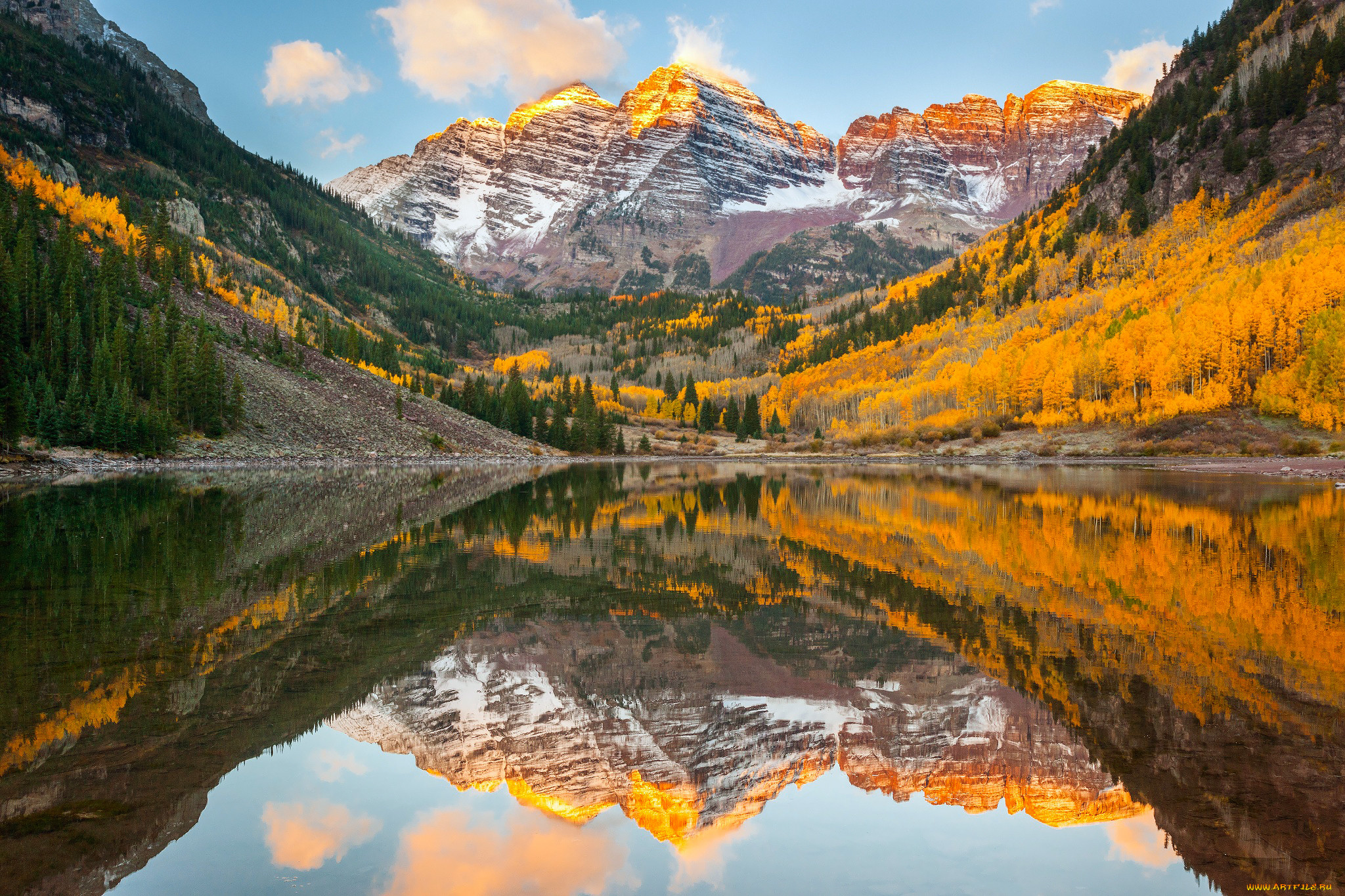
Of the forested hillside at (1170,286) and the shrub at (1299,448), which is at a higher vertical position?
the forested hillside at (1170,286)

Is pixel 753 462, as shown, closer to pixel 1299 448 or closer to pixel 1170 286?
pixel 1299 448

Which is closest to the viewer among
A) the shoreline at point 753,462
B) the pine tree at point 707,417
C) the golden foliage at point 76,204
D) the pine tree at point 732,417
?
the shoreline at point 753,462

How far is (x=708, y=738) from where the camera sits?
751 centimetres

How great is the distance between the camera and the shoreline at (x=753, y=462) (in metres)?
48.3

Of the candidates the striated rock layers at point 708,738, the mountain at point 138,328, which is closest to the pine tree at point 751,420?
the mountain at point 138,328

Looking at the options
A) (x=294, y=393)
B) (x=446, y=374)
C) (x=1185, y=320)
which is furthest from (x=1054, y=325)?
(x=446, y=374)

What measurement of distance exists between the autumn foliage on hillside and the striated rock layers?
7237cm

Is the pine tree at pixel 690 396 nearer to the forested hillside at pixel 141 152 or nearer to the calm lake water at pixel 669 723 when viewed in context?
the forested hillside at pixel 141 152

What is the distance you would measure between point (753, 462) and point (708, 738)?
312 ft

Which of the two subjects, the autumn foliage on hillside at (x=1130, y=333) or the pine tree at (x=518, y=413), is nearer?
the autumn foliage on hillside at (x=1130, y=333)

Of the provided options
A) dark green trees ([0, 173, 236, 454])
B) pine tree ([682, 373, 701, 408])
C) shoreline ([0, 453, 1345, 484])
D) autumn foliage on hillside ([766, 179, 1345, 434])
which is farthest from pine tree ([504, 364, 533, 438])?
autumn foliage on hillside ([766, 179, 1345, 434])

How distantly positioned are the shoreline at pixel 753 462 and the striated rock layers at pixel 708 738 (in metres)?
46.9

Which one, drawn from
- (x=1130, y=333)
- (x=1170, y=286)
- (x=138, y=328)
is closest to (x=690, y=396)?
(x=1170, y=286)

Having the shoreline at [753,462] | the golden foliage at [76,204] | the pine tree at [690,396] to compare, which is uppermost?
the golden foliage at [76,204]
